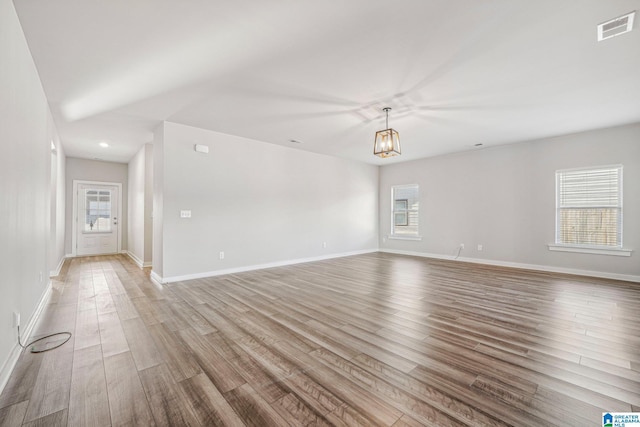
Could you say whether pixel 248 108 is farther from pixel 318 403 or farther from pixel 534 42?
pixel 318 403

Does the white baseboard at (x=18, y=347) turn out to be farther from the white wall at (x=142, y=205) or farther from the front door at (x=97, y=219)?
the front door at (x=97, y=219)

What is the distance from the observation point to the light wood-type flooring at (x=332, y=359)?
1.51m

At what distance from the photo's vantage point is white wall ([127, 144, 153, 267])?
5.68m

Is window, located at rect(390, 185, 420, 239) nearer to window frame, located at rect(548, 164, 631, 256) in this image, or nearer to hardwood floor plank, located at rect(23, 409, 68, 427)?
window frame, located at rect(548, 164, 631, 256)

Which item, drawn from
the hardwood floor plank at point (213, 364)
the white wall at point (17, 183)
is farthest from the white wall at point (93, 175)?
the hardwood floor plank at point (213, 364)

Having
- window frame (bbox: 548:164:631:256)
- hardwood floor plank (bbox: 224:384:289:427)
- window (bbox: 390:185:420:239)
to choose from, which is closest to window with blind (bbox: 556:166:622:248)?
window frame (bbox: 548:164:631:256)

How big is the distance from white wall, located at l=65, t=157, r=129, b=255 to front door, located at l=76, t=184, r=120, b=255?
6.4 inches

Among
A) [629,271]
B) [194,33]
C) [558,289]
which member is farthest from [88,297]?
[629,271]

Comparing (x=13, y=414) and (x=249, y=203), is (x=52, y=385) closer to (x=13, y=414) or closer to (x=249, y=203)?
(x=13, y=414)

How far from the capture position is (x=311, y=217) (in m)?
6.60

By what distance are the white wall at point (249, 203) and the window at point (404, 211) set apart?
1124mm

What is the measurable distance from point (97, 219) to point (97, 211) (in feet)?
0.72

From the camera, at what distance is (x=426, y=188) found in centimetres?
725

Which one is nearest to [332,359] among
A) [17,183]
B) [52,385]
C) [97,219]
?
[52,385]
